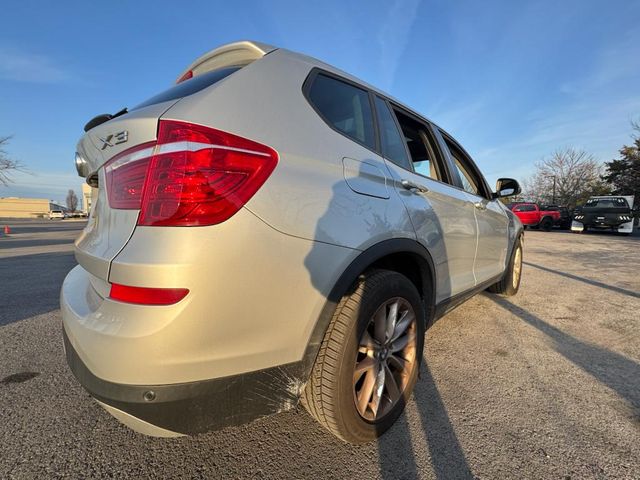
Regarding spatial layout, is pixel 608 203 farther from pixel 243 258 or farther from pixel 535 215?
pixel 243 258

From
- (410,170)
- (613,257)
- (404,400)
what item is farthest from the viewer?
(613,257)

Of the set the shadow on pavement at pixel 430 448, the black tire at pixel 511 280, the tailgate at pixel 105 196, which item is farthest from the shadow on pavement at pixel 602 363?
the tailgate at pixel 105 196

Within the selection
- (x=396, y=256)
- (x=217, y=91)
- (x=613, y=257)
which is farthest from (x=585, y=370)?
(x=613, y=257)

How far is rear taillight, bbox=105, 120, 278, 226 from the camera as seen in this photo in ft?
3.52

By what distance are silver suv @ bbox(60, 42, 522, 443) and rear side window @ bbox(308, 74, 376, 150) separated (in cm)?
1

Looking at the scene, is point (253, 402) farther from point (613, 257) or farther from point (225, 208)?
point (613, 257)

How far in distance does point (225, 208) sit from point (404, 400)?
1.45 metres

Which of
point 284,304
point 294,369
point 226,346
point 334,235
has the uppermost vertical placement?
point 334,235

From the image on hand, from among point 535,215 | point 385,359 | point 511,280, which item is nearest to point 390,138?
point 385,359

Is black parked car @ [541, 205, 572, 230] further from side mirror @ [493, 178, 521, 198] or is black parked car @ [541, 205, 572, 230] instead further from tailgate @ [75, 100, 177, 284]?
tailgate @ [75, 100, 177, 284]

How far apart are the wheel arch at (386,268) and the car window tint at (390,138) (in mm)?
528

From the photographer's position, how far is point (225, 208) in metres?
1.09

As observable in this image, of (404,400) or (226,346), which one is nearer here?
(226,346)

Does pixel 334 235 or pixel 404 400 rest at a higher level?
pixel 334 235
